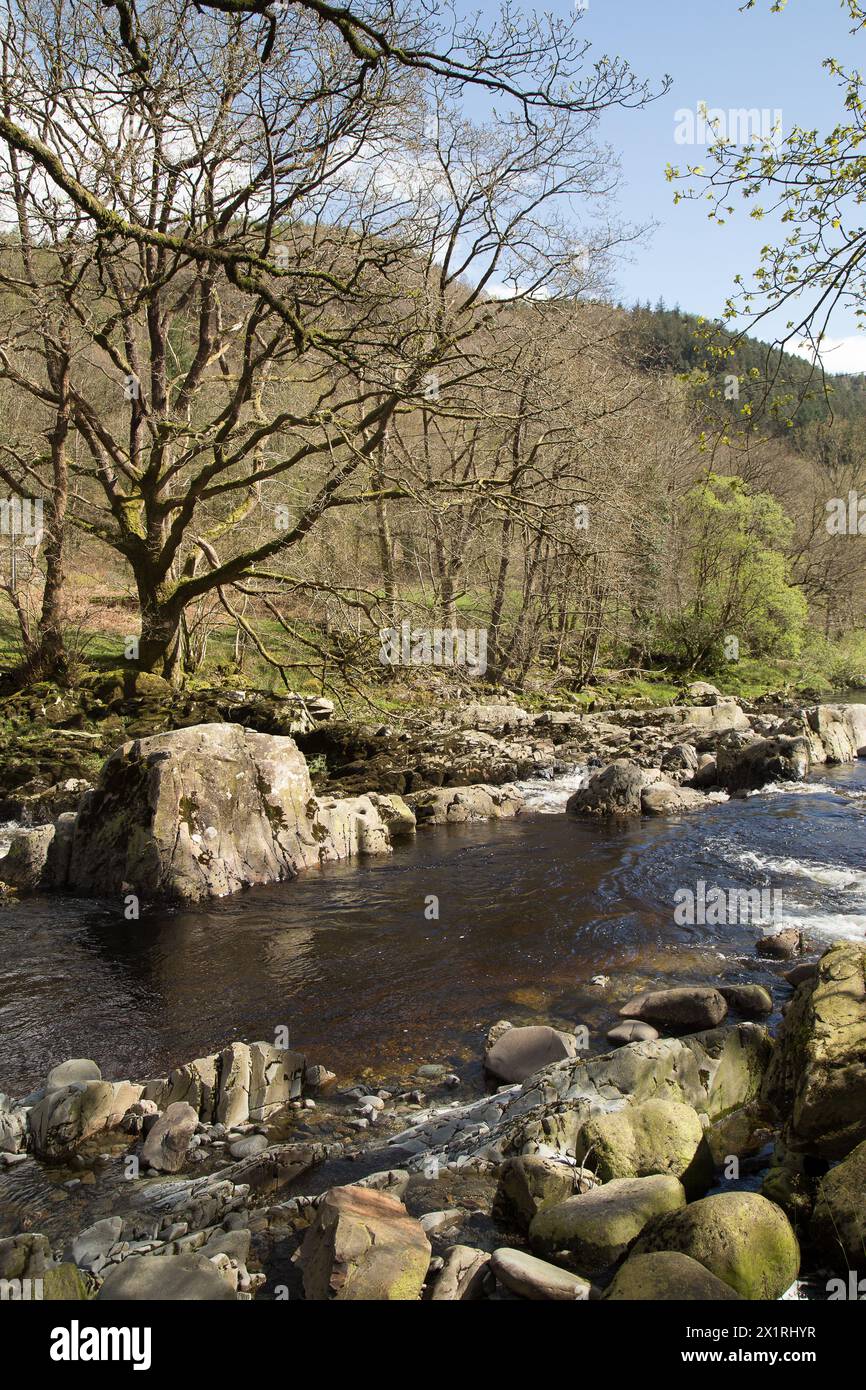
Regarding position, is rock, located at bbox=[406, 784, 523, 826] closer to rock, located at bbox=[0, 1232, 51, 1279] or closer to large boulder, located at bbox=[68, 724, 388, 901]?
large boulder, located at bbox=[68, 724, 388, 901]

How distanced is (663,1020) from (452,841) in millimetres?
6424

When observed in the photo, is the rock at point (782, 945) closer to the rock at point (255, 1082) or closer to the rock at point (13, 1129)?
the rock at point (255, 1082)

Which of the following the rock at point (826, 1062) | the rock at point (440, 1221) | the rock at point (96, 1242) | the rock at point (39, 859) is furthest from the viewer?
the rock at point (39, 859)

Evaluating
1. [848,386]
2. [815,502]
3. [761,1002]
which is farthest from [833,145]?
[848,386]

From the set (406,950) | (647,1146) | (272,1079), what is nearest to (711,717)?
(406,950)

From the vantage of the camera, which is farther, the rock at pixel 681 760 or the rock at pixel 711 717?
the rock at pixel 711 717

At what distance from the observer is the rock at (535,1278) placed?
3.91 metres

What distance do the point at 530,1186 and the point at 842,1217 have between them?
1455mm

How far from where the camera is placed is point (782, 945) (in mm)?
8602

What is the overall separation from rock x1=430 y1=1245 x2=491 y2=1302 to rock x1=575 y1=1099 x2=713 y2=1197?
1.02m

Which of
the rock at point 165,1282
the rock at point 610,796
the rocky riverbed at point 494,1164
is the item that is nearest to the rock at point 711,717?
the rock at point 610,796

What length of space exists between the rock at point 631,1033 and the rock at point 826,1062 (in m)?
1.02

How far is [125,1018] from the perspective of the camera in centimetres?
746

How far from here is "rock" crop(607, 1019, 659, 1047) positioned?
673 cm
